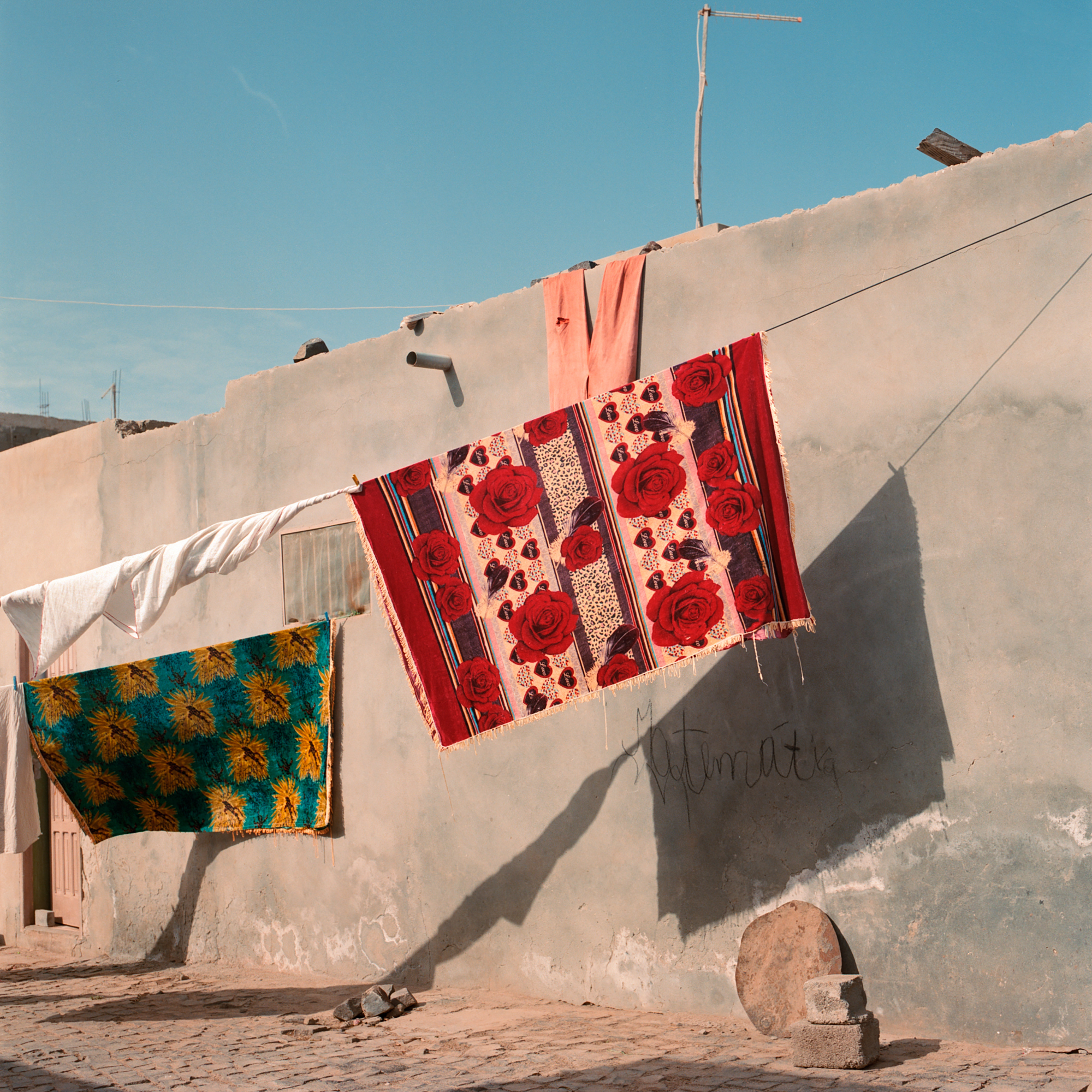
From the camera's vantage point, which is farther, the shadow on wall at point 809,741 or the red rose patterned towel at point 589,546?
the shadow on wall at point 809,741

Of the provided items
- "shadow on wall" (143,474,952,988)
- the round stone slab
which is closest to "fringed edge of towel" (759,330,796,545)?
"shadow on wall" (143,474,952,988)

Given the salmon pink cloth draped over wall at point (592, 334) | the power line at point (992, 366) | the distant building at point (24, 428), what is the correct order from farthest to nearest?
1. the distant building at point (24, 428)
2. the salmon pink cloth draped over wall at point (592, 334)
3. the power line at point (992, 366)

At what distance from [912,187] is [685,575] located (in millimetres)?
1920

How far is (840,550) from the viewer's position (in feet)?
16.8

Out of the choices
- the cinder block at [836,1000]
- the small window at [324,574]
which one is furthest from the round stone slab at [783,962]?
the small window at [324,574]

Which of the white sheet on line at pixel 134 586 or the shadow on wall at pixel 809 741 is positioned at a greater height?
the white sheet on line at pixel 134 586

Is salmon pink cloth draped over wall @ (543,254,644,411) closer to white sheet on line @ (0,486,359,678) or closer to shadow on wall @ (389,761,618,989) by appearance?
white sheet on line @ (0,486,359,678)

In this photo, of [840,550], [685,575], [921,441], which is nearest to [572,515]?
[685,575]

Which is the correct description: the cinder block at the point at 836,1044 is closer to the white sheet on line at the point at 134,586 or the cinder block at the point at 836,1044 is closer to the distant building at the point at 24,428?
the white sheet on line at the point at 134,586

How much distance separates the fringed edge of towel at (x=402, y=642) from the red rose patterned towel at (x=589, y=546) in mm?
10

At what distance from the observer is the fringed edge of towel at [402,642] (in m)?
5.27

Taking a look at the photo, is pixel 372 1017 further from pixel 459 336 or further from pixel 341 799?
pixel 459 336

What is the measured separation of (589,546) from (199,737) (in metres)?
3.30

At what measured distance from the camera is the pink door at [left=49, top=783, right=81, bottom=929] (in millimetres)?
8680
